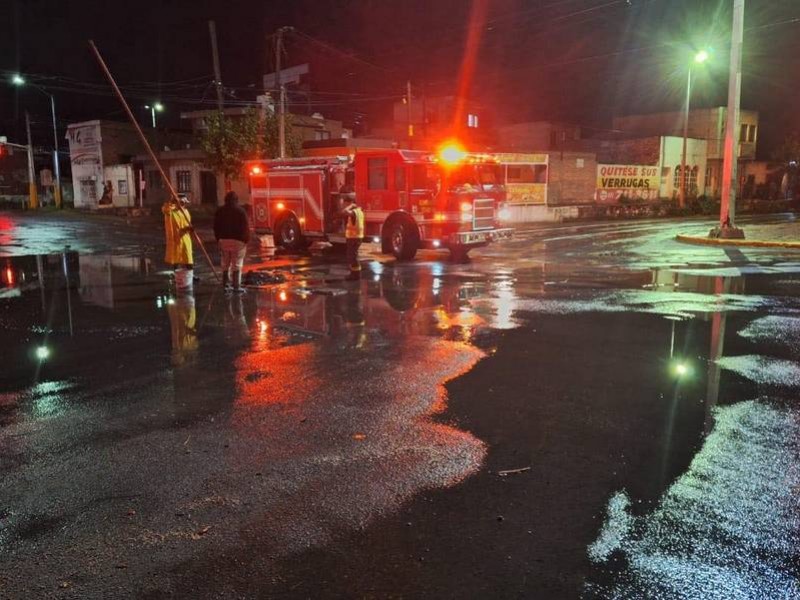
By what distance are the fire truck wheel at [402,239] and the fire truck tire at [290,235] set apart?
349cm

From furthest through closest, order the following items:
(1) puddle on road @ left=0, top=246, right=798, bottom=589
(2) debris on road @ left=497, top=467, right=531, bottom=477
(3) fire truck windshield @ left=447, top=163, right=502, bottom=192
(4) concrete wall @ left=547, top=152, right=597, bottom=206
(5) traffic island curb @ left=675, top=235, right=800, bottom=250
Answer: (4) concrete wall @ left=547, top=152, right=597, bottom=206
(5) traffic island curb @ left=675, top=235, right=800, bottom=250
(3) fire truck windshield @ left=447, top=163, right=502, bottom=192
(2) debris on road @ left=497, top=467, right=531, bottom=477
(1) puddle on road @ left=0, top=246, right=798, bottom=589

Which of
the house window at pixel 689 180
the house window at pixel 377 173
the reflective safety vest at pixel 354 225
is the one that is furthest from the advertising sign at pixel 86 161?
the house window at pixel 689 180

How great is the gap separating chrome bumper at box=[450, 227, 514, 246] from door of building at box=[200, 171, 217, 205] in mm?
29373

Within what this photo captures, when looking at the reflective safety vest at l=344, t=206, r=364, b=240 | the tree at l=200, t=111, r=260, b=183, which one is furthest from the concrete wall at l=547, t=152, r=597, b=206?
the reflective safety vest at l=344, t=206, r=364, b=240

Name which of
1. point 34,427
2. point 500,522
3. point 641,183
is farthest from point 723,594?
point 641,183

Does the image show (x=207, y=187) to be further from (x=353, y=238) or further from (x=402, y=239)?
(x=353, y=238)

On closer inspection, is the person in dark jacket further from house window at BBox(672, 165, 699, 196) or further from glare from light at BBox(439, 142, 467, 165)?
house window at BBox(672, 165, 699, 196)

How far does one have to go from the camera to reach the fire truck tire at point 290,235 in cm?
1978

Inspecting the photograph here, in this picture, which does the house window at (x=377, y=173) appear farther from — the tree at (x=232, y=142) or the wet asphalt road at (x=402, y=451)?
the tree at (x=232, y=142)

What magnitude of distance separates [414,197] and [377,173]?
122cm

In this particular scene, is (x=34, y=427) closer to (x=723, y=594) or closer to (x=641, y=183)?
(x=723, y=594)

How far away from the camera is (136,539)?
361 centimetres

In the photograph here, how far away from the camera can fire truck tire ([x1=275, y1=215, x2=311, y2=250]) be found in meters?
19.8

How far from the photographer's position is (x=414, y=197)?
1670 centimetres
